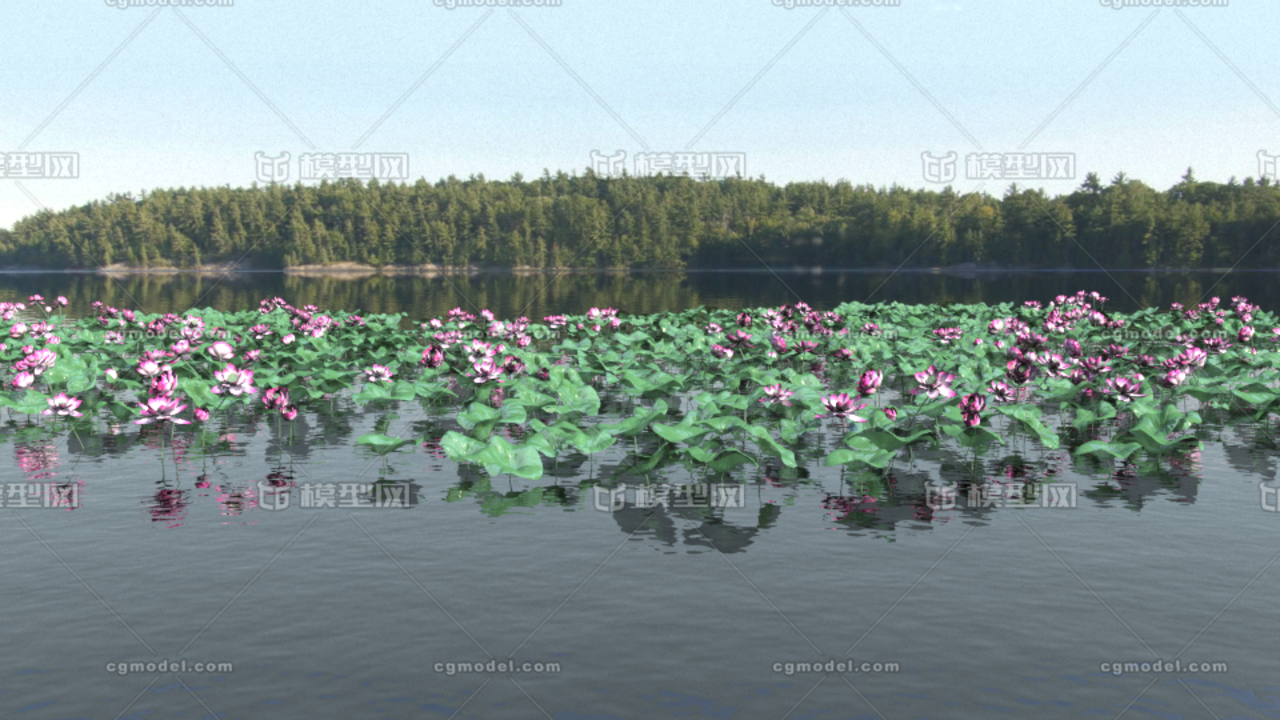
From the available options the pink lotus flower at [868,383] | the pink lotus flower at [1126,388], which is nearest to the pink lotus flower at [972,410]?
the pink lotus flower at [868,383]

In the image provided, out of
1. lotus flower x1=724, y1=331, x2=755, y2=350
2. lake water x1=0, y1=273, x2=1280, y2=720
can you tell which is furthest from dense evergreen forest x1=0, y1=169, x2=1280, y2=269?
lake water x1=0, y1=273, x2=1280, y2=720

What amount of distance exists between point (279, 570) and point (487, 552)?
80.4 inches

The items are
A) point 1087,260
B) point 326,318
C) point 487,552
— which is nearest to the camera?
point 487,552

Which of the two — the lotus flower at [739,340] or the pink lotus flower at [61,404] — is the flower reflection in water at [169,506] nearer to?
the pink lotus flower at [61,404]

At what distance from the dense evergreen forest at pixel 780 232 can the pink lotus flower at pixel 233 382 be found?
13908cm

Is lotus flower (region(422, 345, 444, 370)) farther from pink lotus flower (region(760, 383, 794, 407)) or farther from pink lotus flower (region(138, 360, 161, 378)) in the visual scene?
pink lotus flower (region(760, 383, 794, 407))

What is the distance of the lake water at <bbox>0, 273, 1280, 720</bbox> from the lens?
25.7 ft

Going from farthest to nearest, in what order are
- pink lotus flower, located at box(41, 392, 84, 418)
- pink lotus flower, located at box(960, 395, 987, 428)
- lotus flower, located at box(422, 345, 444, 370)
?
1. lotus flower, located at box(422, 345, 444, 370)
2. pink lotus flower, located at box(41, 392, 84, 418)
3. pink lotus flower, located at box(960, 395, 987, 428)

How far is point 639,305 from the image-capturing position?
58719mm

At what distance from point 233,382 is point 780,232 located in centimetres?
16002

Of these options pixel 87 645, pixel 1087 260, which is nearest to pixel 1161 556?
pixel 87 645

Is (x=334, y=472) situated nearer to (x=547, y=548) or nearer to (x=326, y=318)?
(x=547, y=548)

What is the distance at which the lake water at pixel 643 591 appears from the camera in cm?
784

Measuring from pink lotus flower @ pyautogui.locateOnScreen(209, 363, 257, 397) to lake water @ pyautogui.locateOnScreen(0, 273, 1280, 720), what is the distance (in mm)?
1882
